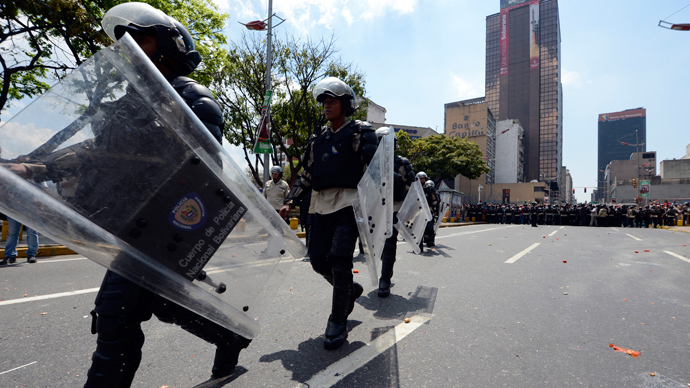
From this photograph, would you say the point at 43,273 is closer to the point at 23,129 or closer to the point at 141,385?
the point at 141,385

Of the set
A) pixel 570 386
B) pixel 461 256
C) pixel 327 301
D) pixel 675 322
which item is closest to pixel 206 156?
pixel 570 386

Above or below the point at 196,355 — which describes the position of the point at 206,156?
above

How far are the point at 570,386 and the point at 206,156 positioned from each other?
231 cm

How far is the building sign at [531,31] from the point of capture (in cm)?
9806

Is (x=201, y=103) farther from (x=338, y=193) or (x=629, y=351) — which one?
(x=629, y=351)


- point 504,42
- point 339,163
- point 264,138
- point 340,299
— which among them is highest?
point 504,42

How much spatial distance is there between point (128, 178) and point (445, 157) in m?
37.4

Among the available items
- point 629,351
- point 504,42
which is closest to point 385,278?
point 629,351

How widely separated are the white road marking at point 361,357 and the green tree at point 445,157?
3353 centimetres

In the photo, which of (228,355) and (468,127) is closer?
(228,355)

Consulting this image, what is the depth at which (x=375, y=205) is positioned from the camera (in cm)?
290

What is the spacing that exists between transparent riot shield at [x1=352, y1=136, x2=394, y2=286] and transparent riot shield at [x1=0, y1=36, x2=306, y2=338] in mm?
1306

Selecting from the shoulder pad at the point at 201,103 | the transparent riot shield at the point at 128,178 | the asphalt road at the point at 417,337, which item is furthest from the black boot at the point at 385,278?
the shoulder pad at the point at 201,103

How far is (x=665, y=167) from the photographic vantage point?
64.8m
